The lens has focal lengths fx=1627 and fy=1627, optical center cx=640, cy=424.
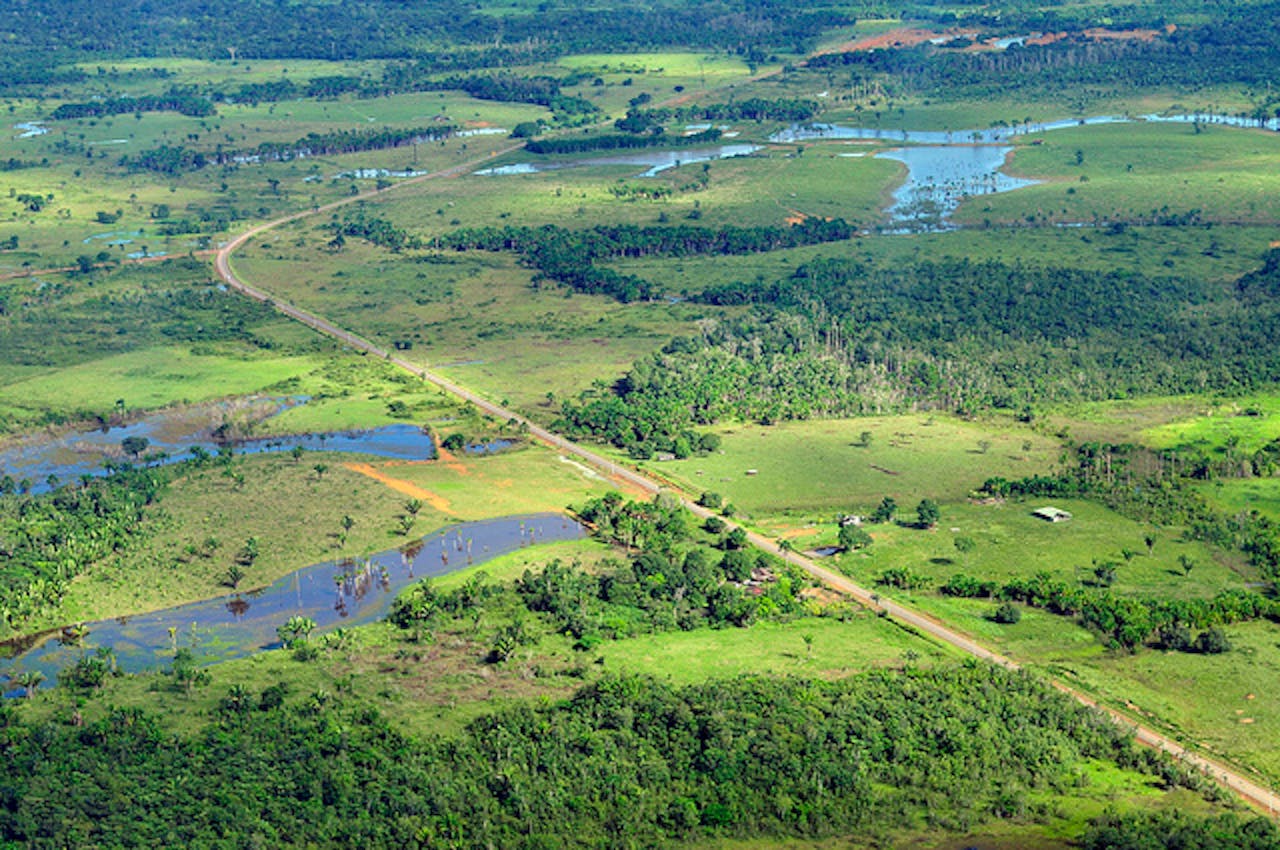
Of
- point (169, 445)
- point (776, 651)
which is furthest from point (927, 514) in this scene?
point (169, 445)

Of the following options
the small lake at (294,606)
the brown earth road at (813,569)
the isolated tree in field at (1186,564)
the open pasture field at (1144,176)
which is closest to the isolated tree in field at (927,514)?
the brown earth road at (813,569)

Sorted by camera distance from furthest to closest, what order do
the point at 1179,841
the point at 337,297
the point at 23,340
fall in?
the point at 337,297 → the point at 23,340 → the point at 1179,841

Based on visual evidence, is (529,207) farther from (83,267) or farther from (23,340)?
(23,340)

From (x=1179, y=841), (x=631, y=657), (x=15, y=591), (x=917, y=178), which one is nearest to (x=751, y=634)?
(x=631, y=657)

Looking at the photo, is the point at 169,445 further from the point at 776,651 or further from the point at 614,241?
the point at 614,241

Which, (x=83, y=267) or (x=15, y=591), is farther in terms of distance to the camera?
(x=83, y=267)

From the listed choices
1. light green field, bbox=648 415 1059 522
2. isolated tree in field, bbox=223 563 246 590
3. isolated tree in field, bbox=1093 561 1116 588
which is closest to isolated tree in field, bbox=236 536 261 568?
isolated tree in field, bbox=223 563 246 590
